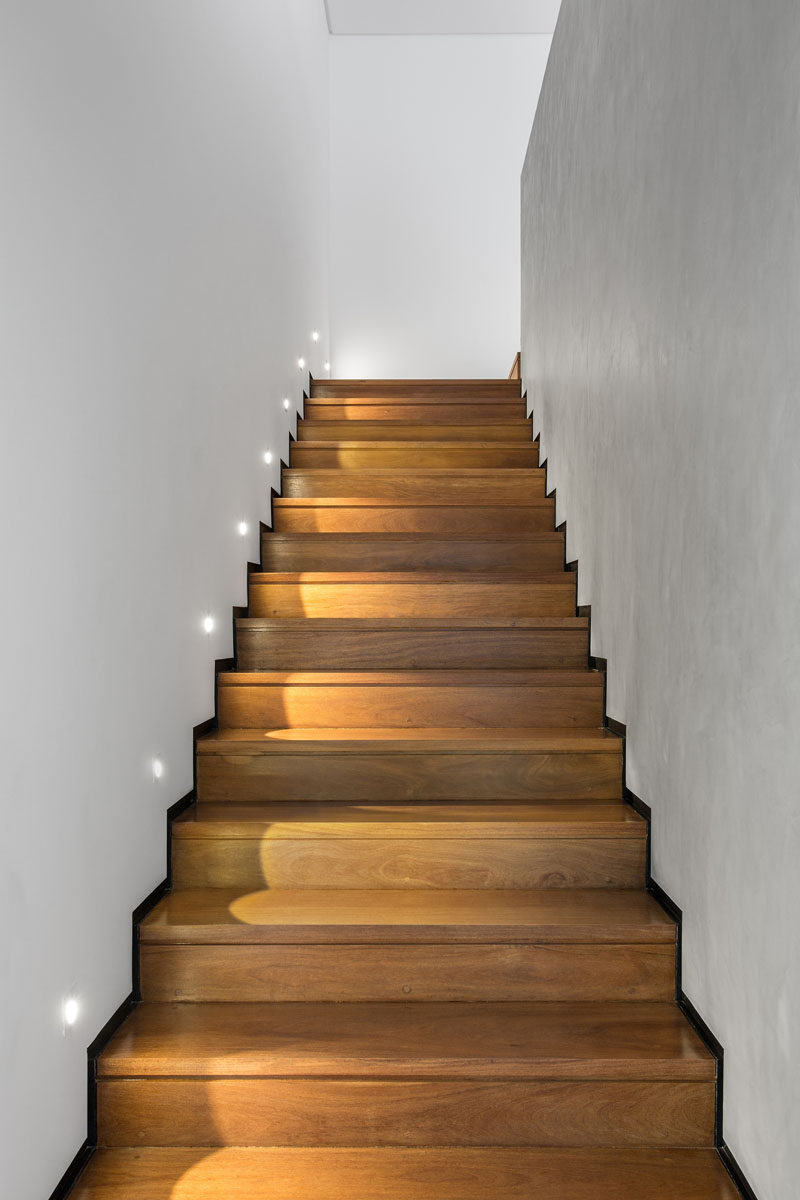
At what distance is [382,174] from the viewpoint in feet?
21.5

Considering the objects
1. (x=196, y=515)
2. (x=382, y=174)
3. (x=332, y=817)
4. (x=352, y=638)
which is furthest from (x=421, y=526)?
(x=382, y=174)

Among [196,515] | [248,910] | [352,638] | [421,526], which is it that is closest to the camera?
[248,910]

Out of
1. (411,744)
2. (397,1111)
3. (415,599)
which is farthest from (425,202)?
(397,1111)

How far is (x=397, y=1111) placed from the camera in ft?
5.50

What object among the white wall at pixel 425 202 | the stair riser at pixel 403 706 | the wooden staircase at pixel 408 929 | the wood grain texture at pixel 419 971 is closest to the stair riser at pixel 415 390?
the white wall at pixel 425 202

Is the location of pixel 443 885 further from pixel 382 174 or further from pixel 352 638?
pixel 382 174

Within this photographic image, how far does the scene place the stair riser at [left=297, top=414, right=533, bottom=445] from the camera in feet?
14.2

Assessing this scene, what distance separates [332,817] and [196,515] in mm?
915

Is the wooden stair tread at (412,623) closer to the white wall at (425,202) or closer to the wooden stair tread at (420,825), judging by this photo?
the wooden stair tread at (420,825)

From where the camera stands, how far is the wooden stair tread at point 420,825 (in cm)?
219

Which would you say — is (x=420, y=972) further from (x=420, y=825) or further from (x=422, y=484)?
(x=422, y=484)

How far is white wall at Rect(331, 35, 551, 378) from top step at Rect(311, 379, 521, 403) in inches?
56.0

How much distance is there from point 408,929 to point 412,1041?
0.23 metres

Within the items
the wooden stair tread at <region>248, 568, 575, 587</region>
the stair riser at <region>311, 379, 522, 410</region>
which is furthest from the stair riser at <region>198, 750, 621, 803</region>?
the stair riser at <region>311, 379, 522, 410</region>
